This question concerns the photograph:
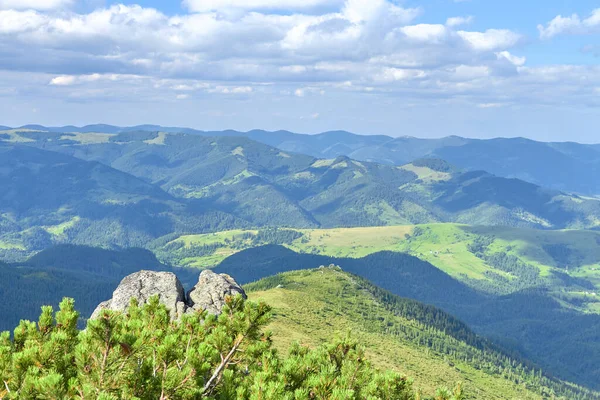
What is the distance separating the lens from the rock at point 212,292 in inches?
3669

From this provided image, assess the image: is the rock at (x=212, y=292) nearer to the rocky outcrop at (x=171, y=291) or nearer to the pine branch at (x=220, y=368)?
the rocky outcrop at (x=171, y=291)

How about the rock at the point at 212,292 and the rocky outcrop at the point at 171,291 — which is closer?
the rock at the point at 212,292

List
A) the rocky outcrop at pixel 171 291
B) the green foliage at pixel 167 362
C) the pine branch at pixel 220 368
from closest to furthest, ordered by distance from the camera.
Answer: the green foliage at pixel 167 362 → the pine branch at pixel 220 368 → the rocky outcrop at pixel 171 291

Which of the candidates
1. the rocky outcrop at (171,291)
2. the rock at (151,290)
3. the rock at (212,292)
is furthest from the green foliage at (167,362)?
the rock at (151,290)

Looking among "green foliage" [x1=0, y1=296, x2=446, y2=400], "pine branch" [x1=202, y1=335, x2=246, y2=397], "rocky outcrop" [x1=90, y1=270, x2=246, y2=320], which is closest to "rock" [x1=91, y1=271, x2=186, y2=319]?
"rocky outcrop" [x1=90, y1=270, x2=246, y2=320]

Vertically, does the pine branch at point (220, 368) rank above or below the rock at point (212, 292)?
above

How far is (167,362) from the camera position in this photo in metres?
23.3

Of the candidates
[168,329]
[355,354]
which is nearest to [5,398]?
[168,329]

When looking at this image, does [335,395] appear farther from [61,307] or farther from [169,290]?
[169,290]

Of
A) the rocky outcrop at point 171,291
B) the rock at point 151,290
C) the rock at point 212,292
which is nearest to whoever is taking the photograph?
the rock at point 212,292

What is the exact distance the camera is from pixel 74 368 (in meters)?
22.7

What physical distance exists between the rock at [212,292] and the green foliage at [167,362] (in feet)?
191

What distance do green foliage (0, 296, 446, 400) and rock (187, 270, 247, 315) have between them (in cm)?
5821

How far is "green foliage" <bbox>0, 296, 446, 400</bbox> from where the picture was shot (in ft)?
65.5
